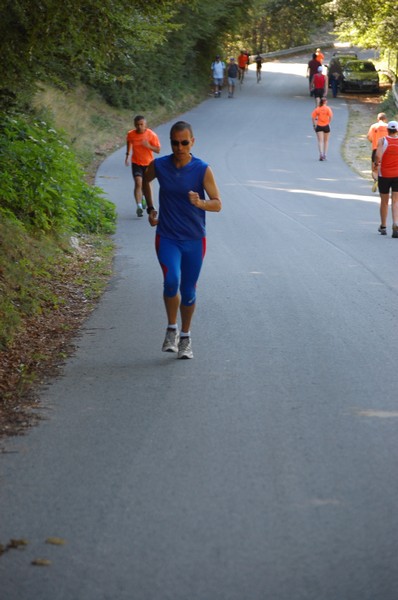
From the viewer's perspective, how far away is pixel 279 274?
1312cm

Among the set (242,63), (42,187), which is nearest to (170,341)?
(42,187)

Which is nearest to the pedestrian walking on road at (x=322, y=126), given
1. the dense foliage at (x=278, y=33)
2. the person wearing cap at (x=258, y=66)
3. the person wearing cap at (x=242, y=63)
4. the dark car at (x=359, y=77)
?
the dark car at (x=359, y=77)

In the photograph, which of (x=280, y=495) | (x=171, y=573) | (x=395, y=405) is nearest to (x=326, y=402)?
(x=395, y=405)

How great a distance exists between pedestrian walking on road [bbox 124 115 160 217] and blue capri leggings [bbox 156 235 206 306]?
9413 mm

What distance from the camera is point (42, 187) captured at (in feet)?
47.5

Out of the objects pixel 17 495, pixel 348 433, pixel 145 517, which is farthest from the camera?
pixel 348 433

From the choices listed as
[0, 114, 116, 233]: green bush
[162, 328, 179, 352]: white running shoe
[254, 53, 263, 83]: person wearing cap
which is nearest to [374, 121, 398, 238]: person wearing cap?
[0, 114, 116, 233]: green bush

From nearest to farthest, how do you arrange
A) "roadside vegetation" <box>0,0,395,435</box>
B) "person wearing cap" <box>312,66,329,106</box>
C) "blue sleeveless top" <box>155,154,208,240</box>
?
"blue sleeveless top" <box>155,154,208,240</box> → "roadside vegetation" <box>0,0,395,435</box> → "person wearing cap" <box>312,66,329,106</box>

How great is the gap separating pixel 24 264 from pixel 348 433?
5.76 m

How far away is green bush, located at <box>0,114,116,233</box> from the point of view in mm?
13883

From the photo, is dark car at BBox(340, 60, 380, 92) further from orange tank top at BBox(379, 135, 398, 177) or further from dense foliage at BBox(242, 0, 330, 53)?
orange tank top at BBox(379, 135, 398, 177)

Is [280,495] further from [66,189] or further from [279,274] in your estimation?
[66,189]

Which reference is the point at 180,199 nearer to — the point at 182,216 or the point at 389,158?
the point at 182,216

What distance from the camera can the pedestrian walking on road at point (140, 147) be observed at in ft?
59.7
